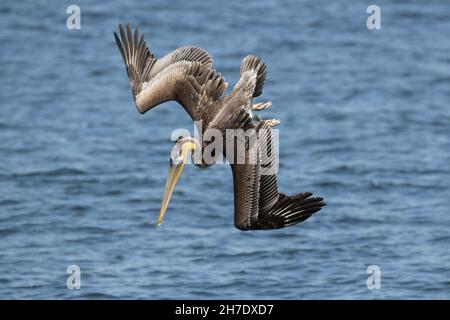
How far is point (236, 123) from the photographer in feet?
40.0

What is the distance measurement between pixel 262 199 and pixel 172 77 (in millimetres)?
1910

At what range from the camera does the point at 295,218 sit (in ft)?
39.2

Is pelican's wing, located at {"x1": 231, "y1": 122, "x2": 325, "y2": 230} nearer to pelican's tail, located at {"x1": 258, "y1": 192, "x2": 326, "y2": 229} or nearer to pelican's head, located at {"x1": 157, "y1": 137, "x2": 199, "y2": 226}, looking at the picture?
pelican's tail, located at {"x1": 258, "y1": 192, "x2": 326, "y2": 229}

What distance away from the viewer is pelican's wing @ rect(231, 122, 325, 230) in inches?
468

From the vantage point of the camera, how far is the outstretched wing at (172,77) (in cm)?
1274

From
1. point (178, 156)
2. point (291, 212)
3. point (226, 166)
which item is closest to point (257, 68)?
point (178, 156)

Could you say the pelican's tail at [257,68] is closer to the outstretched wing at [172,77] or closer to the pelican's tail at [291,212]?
the outstretched wing at [172,77]

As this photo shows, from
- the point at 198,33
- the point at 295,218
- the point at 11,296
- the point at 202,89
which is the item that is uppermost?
the point at 198,33

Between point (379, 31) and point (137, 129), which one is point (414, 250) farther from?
Answer: point (379, 31)

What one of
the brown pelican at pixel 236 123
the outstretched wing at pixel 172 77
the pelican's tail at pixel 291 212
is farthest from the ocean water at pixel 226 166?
the pelican's tail at pixel 291 212

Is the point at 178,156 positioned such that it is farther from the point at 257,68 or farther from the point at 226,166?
the point at 226,166

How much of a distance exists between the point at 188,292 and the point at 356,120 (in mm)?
9884

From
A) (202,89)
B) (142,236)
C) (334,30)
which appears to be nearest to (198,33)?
(334,30)

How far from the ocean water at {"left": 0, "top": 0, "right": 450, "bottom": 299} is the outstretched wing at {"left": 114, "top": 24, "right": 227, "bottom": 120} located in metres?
3.68
